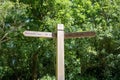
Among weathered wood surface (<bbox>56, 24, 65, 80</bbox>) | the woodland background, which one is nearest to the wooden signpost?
weathered wood surface (<bbox>56, 24, 65, 80</bbox>)

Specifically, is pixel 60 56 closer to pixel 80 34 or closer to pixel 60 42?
pixel 60 42

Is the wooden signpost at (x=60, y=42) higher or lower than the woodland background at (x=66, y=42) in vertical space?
higher

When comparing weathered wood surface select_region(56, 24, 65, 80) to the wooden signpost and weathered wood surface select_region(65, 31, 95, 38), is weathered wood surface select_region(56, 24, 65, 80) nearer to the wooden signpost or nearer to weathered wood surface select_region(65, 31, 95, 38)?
the wooden signpost

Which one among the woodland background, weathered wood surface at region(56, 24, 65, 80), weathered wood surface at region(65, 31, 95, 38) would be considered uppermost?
weathered wood surface at region(65, 31, 95, 38)

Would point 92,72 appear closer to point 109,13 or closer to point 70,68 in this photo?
point 70,68

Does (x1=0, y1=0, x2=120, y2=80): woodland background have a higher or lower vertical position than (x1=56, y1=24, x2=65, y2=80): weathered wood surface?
lower

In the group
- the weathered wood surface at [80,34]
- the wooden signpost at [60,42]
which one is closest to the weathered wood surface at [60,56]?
the wooden signpost at [60,42]

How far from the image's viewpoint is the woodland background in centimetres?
1055

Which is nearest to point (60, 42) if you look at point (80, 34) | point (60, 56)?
point (60, 56)

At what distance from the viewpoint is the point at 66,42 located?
10.9 metres

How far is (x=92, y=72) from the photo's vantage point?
517 inches

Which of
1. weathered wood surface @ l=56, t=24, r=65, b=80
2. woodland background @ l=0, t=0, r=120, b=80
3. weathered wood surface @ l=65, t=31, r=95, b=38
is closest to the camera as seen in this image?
weathered wood surface @ l=56, t=24, r=65, b=80

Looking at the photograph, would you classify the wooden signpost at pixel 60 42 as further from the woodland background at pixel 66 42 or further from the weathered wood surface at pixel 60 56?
the woodland background at pixel 66 42

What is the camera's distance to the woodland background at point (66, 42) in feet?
34.6
